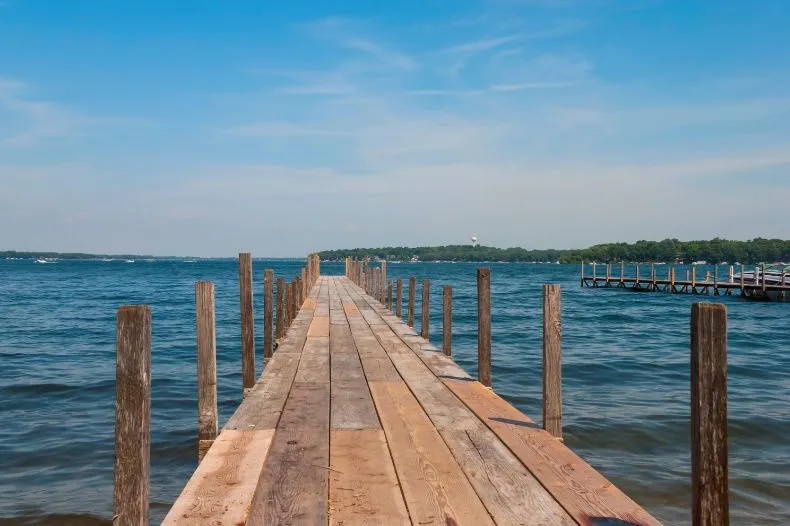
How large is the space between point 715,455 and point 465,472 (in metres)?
1.59

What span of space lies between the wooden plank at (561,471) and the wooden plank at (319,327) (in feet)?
19.4

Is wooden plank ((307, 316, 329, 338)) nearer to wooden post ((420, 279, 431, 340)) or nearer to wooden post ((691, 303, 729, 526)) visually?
wooden post ((420, 279, 431, 340))

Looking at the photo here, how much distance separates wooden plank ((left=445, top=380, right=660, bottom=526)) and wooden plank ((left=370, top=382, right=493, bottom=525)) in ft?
1.63

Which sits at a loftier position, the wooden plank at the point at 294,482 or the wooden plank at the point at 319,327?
the wooden plank at the point at 319,327

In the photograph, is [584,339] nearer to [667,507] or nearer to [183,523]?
[667,507]

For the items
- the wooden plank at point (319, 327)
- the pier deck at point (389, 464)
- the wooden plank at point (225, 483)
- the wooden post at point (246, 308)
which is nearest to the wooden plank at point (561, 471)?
the pier deck at point (389, 464)

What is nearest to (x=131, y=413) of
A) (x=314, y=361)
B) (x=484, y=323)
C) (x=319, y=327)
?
(x=484, y=323)

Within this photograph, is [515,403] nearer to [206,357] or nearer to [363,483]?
[206,357]

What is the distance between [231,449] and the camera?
4.75 metres

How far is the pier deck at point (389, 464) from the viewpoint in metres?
3.62

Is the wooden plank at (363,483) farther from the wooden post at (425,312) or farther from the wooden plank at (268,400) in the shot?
the wooden post at (425,312)

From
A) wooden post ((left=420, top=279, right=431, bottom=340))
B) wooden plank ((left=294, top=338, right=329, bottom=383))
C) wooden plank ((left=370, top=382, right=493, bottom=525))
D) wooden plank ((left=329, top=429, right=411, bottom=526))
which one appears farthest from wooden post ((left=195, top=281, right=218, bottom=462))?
wooden post ((left=420, top=279, right=431, bottom=340))

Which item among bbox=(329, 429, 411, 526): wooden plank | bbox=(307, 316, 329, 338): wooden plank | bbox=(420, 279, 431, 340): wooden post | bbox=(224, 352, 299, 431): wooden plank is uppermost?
bbox=(420, 279, 431, 340): wooden post

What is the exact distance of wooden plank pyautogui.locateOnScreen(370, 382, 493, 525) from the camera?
3617 millimetres
